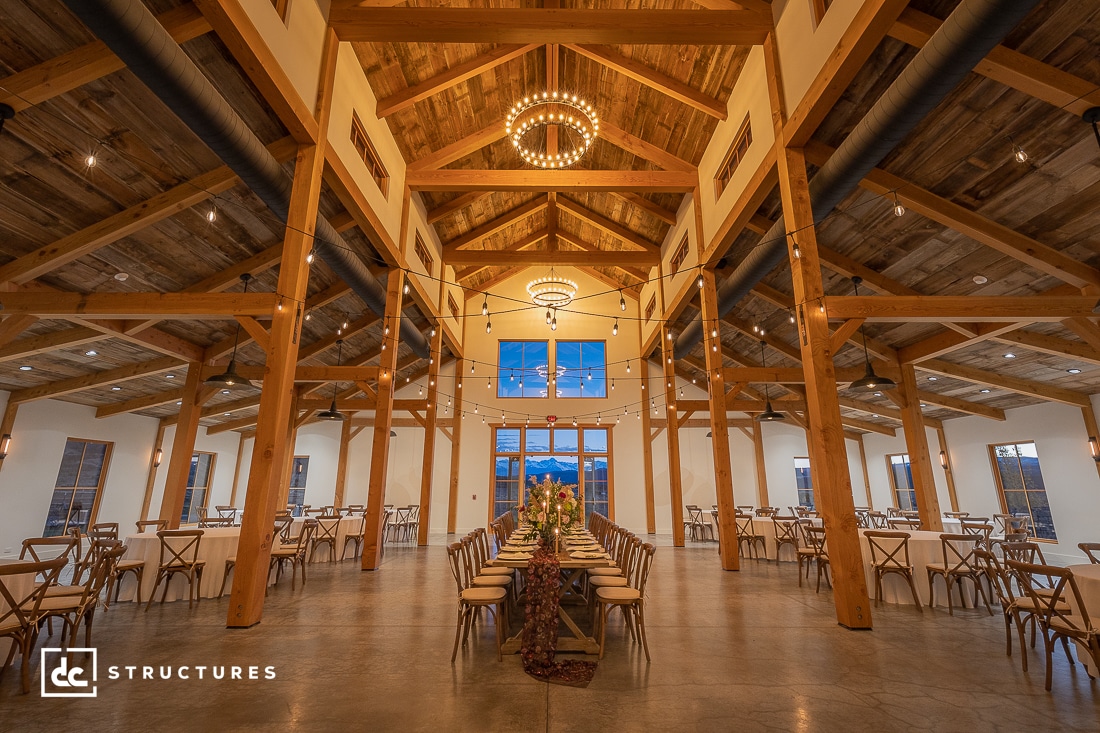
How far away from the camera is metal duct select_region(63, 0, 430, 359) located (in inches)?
123

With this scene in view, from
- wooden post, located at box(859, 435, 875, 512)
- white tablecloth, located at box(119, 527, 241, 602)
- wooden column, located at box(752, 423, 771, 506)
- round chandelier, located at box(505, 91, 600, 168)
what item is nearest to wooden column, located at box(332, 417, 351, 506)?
white tablecloth, located at box(119, 527, 241, 602)

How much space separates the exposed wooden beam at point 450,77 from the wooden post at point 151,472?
36.8ft

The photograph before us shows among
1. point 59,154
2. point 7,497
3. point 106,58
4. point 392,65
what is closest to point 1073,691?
point 106,58

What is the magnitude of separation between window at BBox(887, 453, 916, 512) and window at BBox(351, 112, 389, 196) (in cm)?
1681

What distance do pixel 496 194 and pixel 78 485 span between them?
12.2 metres

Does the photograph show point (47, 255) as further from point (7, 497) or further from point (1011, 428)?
point (1011, 428)

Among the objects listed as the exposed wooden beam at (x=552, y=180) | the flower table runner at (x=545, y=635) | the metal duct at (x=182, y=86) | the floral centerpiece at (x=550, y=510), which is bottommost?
the flower table runner at (x=545, y=635)

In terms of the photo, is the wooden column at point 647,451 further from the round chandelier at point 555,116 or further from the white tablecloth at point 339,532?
the round chandelier at point 555,116

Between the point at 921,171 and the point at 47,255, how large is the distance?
10561 mm

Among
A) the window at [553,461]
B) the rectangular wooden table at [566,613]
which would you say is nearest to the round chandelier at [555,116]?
the rectangular wooden table at [566,613]

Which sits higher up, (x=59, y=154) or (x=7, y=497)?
A: (x=59, y=154)

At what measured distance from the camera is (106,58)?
3789 millimetres

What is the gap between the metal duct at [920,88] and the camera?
126 inches

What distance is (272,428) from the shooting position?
4.59 meters
